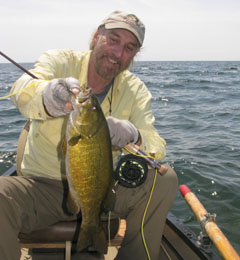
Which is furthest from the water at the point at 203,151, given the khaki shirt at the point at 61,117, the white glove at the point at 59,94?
the white glove at the point at 59,94

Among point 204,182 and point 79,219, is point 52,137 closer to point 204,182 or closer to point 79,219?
point 79,219

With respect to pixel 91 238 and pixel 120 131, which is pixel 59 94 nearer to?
pixel 120 131

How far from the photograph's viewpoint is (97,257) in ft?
10.4

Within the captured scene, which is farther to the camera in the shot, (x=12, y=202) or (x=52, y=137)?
(x=52, y=137)

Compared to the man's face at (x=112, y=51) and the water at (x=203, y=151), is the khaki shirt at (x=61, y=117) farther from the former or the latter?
the water at (x=203, y=151)

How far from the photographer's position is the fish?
2.07m

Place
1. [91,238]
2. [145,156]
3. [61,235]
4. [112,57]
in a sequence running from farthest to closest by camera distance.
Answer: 1. [112,57]
2. [61,235]
3. [145,156]
4. [91,238]

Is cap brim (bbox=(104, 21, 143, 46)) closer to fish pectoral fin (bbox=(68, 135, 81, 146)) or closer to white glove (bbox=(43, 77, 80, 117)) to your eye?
white glove (bbox=(43, 77, 80, 117))

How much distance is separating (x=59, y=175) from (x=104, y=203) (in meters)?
0.88

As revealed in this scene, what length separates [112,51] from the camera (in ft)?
10.3

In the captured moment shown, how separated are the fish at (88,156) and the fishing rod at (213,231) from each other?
121 centimetres

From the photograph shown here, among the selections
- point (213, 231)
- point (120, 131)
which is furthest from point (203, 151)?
point (120, 131)

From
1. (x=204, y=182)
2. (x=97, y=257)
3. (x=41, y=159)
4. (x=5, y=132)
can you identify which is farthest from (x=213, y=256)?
(x=5, y=132)

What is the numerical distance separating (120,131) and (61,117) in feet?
2.64
